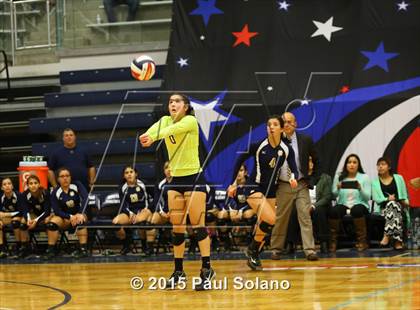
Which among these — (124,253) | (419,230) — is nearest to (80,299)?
(124,253)

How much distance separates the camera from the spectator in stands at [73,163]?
16.7 m

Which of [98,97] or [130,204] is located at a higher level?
[98,97]

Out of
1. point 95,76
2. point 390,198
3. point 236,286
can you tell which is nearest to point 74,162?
point 95,76

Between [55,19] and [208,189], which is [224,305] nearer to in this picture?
[208,189]

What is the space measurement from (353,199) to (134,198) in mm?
3965

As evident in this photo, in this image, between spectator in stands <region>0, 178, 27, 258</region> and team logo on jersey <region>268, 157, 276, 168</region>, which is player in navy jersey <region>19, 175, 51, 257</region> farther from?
team logo on jersey <region>268, 157, 276, 168</region>

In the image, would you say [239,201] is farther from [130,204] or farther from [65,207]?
[65,207]

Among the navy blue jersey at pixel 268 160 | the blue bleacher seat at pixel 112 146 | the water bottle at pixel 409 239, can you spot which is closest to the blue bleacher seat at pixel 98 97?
the blue bleacher seat at pixel 112 146

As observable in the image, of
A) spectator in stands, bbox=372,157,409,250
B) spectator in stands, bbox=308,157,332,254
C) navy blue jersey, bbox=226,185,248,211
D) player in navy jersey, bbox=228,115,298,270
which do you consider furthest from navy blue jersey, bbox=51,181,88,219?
spectator in stands, bbox=372,157,409,250

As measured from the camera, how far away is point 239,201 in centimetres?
1578

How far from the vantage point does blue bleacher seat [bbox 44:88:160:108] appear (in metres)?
19.5

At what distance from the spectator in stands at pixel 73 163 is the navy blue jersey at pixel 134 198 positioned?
0.89m

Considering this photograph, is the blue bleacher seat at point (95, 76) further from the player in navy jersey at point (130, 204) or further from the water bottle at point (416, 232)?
the water bottle at point (416, 232)

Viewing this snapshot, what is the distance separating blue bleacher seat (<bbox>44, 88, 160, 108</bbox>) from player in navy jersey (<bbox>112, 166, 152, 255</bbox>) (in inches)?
142
